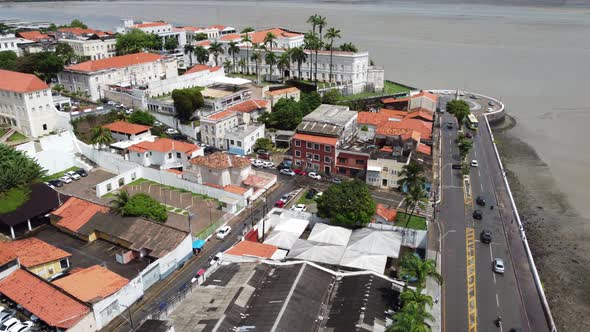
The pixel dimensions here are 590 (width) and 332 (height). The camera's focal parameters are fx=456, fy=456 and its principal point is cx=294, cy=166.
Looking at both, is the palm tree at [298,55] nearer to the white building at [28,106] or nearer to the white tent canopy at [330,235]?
the white building at [28,106]

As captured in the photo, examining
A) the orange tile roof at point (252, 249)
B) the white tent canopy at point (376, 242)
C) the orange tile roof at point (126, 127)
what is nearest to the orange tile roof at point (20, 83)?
the orange tile roof at point (126, 127)

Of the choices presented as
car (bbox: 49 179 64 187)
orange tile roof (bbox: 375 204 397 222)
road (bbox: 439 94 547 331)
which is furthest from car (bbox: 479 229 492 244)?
car (bbox: 49 179 64 187)

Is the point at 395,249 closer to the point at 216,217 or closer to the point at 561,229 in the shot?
the point at 216,217

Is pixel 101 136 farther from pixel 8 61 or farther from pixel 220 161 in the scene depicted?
pixel 8 61

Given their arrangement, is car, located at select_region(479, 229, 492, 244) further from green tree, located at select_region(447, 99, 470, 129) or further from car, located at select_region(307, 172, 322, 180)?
green tree, located at select_region(447, 99, 470, 129)

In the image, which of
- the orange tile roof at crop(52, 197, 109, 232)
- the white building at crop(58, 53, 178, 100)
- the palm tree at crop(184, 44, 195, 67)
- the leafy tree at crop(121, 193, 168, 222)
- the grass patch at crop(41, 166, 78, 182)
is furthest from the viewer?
the palm tree at crop(184, 44, 195, 67)

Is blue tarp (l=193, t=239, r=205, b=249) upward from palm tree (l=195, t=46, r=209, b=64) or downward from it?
downward

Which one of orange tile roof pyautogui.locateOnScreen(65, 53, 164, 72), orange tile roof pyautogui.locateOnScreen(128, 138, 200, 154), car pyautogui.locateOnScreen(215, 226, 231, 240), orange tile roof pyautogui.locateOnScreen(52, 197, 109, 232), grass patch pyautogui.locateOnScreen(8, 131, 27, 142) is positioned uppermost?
orange tile roof pyautogui.locateOnScreen(65, 53, 164, 72)
